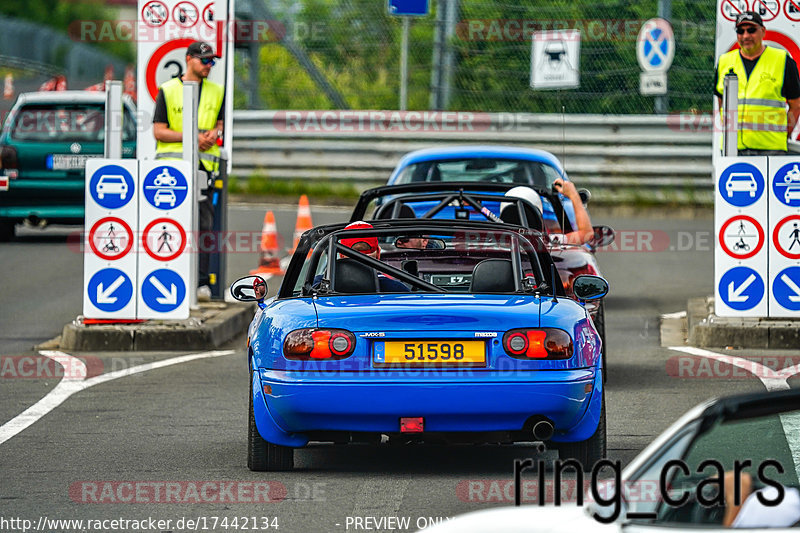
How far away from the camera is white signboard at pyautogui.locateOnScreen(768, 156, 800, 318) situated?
11.8m

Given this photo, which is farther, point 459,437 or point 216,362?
point 216,362

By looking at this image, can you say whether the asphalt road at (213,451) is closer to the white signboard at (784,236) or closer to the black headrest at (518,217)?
the white signboard at (784,236)

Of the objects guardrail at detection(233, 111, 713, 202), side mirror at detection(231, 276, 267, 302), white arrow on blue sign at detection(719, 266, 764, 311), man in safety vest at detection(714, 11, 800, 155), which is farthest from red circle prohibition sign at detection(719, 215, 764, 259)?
guardrail at detection(233, 111, 713, 202)

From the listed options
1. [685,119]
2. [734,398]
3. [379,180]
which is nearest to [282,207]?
[379,180]

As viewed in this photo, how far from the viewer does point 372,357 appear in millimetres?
6648

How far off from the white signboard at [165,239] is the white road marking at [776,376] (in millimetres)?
3881

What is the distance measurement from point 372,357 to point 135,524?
1247mm

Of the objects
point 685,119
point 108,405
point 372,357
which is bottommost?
point 108,405

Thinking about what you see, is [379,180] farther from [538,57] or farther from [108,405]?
[108,405]

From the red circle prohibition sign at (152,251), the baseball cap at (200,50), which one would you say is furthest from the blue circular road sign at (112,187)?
the baseball cap at (200,50)

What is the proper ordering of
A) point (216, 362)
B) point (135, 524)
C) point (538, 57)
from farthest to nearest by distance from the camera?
1. point (538, 57)
2. point (216, 362)
3. point (135, 524)

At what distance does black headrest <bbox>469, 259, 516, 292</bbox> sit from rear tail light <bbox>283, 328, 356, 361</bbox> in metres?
0.87

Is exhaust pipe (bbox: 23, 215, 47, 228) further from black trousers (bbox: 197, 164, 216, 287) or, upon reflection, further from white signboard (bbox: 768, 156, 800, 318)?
white signboard (bbox: 768, 156, 800, 318)

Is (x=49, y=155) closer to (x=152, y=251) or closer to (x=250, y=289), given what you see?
(x=152, y=251)
